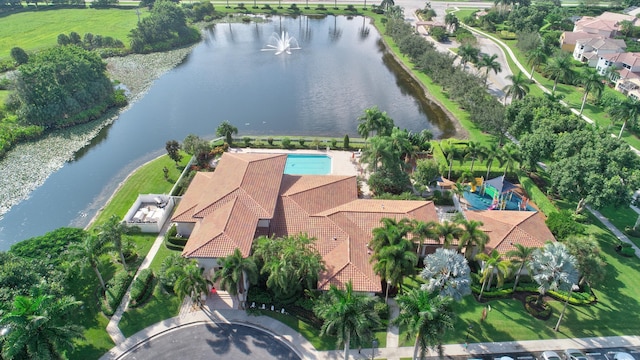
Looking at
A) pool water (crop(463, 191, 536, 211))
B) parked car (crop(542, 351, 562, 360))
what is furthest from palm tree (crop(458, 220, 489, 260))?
pool water (crop(463, 191, 536, 211))

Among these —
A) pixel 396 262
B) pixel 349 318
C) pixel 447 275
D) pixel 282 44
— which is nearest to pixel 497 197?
pixel 447 275

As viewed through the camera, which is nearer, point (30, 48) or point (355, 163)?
point (355, 163)

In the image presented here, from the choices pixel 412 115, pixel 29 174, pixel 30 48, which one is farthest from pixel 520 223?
pixel 30 48

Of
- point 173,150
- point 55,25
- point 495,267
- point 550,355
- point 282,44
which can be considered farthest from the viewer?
point 55,25

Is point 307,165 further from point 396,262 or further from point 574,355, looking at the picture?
point 574,355

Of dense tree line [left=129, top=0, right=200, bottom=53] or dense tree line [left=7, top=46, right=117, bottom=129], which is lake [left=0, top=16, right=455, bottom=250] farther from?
dense tree line [left=7, top=46, right=117, bottom=129]

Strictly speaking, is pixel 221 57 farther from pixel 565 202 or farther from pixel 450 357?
pixel 450 357

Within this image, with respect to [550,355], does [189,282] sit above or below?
above
